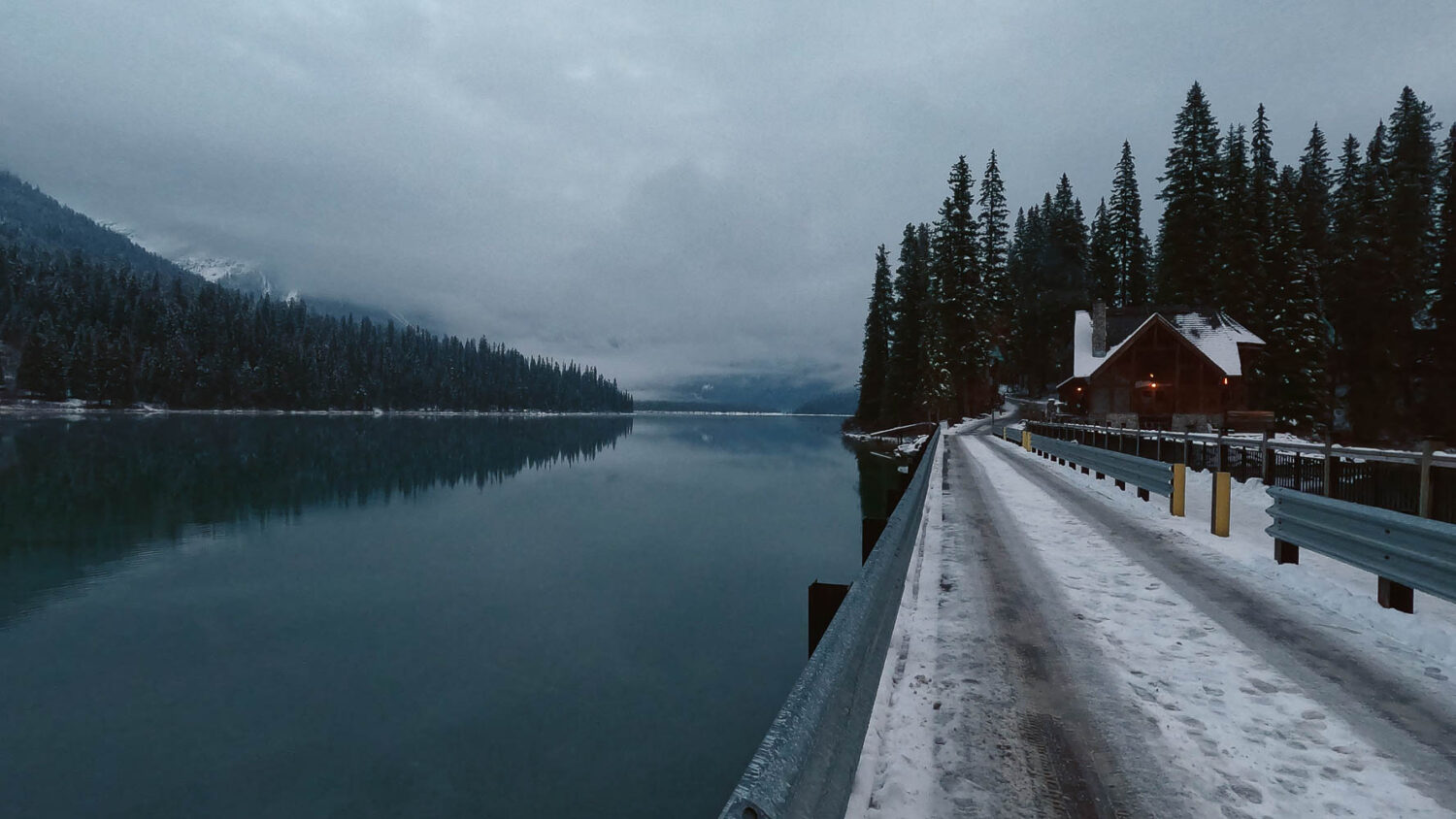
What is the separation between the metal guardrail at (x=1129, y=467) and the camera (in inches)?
473

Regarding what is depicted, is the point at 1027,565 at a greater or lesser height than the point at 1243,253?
lesser

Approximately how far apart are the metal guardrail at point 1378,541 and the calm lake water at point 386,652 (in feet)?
23.3

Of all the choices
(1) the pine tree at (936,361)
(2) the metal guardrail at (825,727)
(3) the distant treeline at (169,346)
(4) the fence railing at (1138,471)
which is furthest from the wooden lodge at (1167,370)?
(3) the distant treeline at (169,346)

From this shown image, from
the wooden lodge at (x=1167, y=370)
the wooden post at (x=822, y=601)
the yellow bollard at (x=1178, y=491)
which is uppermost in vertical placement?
the wooden lodge at (x=1167, y=370)

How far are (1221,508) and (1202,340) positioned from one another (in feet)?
130

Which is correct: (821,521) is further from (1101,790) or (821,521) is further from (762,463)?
(762,463)

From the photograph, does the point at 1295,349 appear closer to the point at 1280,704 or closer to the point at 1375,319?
the point at 1375,319

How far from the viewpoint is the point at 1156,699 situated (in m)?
4.04

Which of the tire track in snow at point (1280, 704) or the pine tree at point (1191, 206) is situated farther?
the pine tree at point (1191, 206)

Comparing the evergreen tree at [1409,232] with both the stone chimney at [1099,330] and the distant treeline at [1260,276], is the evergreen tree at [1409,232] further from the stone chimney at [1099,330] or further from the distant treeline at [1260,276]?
the stone chimney at [1099,330]

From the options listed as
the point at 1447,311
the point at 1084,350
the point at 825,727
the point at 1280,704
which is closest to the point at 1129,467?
the point at 1280,704

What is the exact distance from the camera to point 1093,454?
17.3m

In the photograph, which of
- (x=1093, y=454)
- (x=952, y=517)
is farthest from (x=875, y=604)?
(x=1093, y=454)

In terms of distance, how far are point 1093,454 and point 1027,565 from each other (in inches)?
448
